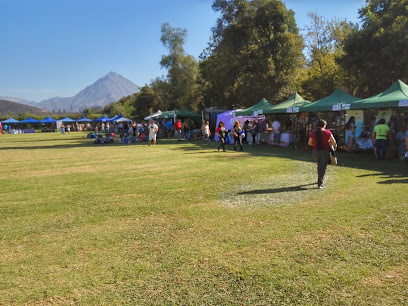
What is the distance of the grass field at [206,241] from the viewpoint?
10.6 ft

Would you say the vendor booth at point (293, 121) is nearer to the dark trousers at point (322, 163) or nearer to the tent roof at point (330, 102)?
the tent roof at point (330, 102)

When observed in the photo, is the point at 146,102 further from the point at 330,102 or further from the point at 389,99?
the point at 389,99

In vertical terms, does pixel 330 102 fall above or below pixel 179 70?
below

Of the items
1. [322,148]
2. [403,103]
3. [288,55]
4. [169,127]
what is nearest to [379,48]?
[288,55]

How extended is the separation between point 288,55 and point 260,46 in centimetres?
247

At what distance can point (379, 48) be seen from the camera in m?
19.9

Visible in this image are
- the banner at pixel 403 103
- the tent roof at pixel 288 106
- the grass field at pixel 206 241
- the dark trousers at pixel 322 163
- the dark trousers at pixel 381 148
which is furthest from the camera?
the tent roof at pixel 288 106

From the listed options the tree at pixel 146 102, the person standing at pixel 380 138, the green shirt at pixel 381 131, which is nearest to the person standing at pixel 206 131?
the person standing at pixel 380 138

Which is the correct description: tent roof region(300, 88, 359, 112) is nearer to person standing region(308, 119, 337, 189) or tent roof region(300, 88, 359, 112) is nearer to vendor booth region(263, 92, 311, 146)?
vendor booth region(263, 92, 311, 146)

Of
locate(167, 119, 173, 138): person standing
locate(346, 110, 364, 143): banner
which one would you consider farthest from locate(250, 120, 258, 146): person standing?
locate(167, 119, 173, 138): person standing

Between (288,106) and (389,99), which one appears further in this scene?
(288,106)

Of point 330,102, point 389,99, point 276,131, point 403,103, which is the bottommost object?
point 276,131

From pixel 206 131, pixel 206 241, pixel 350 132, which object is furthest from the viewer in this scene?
pixel 206 131

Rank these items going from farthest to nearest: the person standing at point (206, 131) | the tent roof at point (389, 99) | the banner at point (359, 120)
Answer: the person standing at point (206, 131), the banner at point (359, 120), the tent roof at point (389, 99)
